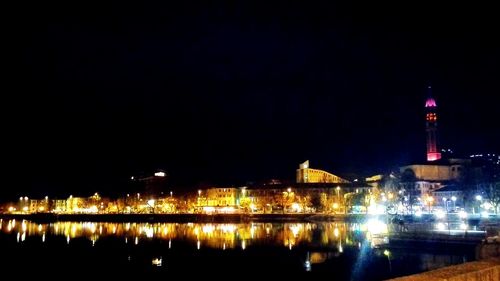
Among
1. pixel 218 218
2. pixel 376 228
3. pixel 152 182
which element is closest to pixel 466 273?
pixel 376 228

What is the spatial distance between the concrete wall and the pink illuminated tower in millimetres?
116418

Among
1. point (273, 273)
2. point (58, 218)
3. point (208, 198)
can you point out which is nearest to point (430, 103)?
point (208, 198)

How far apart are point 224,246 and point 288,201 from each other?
194ft

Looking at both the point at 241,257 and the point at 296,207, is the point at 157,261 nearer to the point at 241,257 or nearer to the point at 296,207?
the point at 241,257

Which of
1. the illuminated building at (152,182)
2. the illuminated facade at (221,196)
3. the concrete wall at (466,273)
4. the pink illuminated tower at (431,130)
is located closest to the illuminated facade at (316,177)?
the illuminated facade at (221,196)

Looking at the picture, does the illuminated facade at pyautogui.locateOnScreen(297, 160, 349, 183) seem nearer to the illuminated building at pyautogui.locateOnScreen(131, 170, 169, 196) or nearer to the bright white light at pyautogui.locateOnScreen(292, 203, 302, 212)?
the bright white light at pyautogui.locateOnScreen(292, 203, 302, 212)

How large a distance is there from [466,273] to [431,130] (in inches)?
4721

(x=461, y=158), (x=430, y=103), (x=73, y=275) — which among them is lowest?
(x=73, y=275)

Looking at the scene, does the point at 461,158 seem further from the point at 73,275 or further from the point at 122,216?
the point at 73,275

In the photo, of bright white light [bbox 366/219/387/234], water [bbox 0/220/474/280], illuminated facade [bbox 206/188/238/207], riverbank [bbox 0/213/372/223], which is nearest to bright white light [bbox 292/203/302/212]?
riverbank [bbox 0/213/372/223]

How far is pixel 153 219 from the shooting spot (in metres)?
96.3

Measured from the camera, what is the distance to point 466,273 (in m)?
5.57

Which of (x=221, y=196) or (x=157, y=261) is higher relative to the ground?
(x=221, y=196)

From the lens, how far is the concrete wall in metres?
5.27
